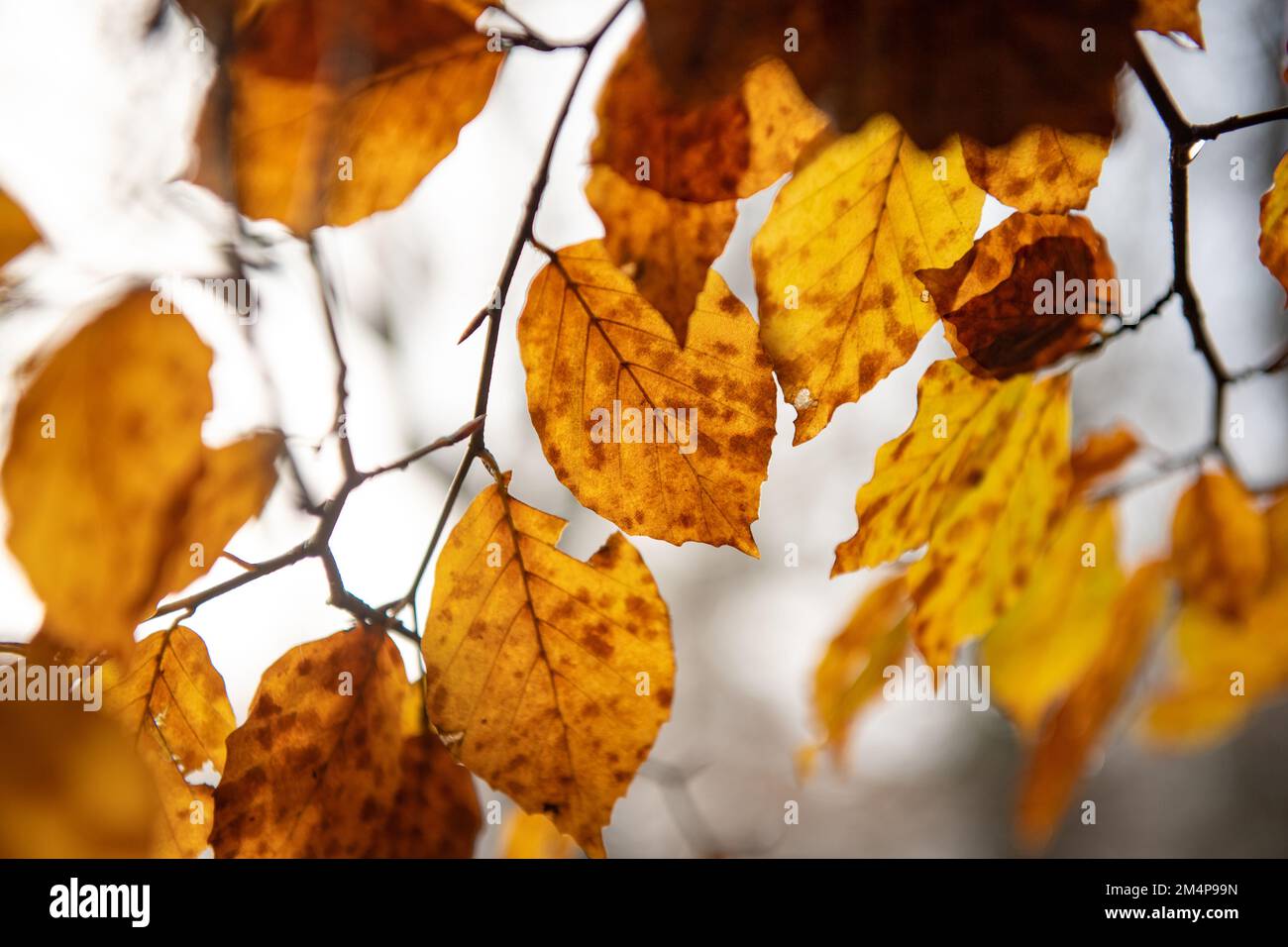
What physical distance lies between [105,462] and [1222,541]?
545 mm

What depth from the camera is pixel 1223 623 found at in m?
0.48

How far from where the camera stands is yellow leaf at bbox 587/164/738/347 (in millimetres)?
246

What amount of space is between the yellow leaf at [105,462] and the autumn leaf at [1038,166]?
0.88 feet

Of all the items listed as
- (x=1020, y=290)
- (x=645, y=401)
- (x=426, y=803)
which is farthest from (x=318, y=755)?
(x=1020, y=290)

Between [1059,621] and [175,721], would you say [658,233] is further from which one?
[1059,621]

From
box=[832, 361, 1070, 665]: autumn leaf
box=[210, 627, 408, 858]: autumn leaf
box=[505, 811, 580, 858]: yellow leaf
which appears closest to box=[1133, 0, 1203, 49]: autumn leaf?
box=[832, 361, 1070, 665]: autumn leaf

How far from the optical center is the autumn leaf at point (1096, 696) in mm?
466

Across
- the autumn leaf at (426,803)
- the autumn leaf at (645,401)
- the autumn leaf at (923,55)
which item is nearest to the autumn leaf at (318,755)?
the autumn leaf at (426,803)

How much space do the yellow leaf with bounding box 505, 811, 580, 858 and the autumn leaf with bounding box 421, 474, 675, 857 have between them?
1.09 feet

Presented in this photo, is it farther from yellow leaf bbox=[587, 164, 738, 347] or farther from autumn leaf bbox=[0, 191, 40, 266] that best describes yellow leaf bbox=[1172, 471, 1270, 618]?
autumn leaf bbox=[0, 191, 40, 266]

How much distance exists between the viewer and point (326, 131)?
261 mm

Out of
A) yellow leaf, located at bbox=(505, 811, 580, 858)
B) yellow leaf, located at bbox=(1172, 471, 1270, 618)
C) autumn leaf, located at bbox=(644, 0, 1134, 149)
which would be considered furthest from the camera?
yellow leaf, located at bbox=(505, 811, 580, 858)

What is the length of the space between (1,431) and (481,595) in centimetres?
17

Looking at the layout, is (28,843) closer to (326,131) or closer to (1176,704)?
(326,131)
